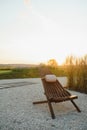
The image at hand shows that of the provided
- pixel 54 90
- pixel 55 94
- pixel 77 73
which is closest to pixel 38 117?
pixel 55 94

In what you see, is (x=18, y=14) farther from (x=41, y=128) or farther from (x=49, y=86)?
(x=41, y=128)

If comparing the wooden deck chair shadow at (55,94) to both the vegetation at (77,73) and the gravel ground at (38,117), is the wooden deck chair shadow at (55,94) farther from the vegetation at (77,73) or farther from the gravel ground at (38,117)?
the vegetation at (77,73)

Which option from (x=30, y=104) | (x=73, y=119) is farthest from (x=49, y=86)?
(x=73, y=119)

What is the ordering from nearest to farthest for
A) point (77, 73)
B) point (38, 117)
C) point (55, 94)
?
point (38, 117), point (55, 94), point (77, 73)

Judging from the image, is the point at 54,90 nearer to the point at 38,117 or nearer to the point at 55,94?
the point at 55,94

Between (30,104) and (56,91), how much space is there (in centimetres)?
97

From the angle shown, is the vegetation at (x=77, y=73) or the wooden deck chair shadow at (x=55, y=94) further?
the vegetation at (x=77, y=73)

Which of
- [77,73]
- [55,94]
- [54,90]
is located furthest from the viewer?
[77,73]

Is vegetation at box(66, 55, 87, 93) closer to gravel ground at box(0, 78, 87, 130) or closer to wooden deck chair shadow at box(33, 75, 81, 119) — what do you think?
gravel ground at box(0, 78, 87, 130)

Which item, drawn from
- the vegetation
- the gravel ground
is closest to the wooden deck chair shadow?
the gravel ground

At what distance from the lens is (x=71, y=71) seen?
9664mm

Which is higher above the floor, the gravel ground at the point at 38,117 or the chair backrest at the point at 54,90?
the chair backrest at the point at 54,90

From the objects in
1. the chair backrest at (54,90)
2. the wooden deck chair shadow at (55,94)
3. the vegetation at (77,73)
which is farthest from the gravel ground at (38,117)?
the vegetation at (77,73)

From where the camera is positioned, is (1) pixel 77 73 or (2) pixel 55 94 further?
(1) pixel 77 73
